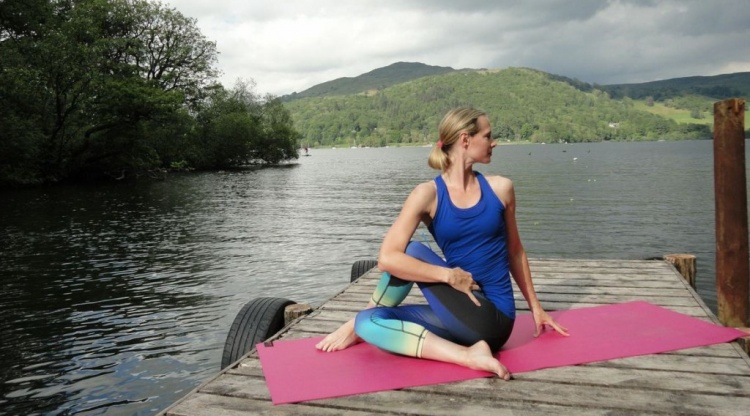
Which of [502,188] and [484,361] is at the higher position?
[502,188]

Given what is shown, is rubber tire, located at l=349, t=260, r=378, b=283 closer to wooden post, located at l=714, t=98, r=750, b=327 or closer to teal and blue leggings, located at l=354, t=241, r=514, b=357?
teal and blue leggings, located at l=354, t=241, r=514, b=357

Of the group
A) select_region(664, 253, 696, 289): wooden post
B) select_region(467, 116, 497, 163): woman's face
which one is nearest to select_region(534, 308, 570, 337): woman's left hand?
select_region(467, 116, 497, 163): woman's face

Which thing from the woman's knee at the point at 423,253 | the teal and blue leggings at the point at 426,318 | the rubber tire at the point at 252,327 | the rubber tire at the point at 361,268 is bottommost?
the rubber tire at the point at 361,268

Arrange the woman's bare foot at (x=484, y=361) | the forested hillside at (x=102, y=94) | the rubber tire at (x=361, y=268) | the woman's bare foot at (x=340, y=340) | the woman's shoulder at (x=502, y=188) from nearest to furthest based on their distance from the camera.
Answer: the woman's bare foot at (x=484, y=361)
the woman's shoulder at (x=502, y=188)
the woman's bare foot at (x=340, y=340)
the rubber tire at (x=361, y=268)
the forested hillside at (x=102, y=94)

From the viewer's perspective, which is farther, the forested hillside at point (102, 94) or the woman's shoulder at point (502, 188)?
the forested hillside at point (102, 94)

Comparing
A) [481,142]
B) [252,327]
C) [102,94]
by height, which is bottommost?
[252,327]

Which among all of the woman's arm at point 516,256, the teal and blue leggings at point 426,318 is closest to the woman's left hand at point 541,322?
the woman's arm at point 516,256

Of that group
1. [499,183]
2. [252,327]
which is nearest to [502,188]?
[499,183]

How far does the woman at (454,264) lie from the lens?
4316mm

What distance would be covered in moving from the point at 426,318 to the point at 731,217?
5.31m

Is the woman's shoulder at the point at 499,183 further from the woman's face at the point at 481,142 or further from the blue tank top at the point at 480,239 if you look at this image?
the woman's face at the point at 481,142

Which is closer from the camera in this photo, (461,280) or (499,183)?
(461,280)

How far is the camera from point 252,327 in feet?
20.3

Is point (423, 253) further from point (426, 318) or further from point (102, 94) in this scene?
point (102, 94)
